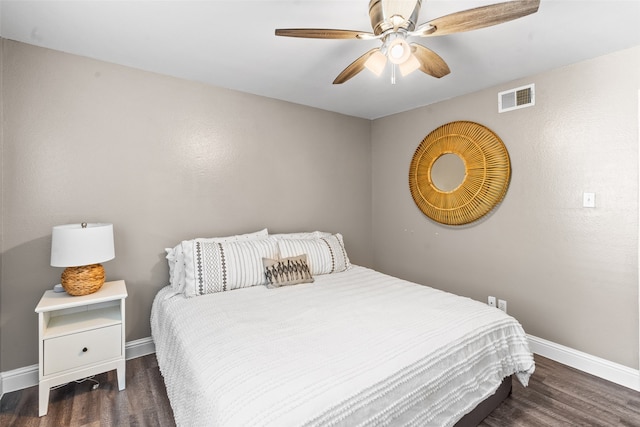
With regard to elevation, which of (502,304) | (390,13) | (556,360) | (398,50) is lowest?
(556,360)

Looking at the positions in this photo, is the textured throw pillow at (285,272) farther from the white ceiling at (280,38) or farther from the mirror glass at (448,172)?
the mirror glass at (448,172)

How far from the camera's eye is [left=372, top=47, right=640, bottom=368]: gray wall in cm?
217

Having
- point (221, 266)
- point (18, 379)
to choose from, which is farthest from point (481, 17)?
point (18, 379)

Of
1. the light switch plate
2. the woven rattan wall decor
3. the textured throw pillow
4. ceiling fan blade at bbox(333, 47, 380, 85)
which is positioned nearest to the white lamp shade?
the textured throw pillow

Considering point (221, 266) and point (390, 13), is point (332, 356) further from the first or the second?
point (390, 13)

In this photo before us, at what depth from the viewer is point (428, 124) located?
11.0 ft

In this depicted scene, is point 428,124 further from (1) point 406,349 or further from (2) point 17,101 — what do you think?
(2) point 17,101

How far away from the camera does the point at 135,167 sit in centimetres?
248

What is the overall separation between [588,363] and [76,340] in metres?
3.58

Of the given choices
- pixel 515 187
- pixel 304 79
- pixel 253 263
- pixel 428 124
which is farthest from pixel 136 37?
pixel 515 187

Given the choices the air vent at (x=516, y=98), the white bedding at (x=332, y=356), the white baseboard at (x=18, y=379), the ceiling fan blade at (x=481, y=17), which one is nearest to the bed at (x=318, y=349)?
the white bedding at (x=332, y=356)

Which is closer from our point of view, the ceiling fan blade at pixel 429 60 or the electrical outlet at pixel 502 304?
the ceiling fan blade at pixel 429 60

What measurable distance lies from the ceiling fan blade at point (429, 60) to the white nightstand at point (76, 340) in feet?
7.84

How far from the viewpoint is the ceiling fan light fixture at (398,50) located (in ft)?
4.91
